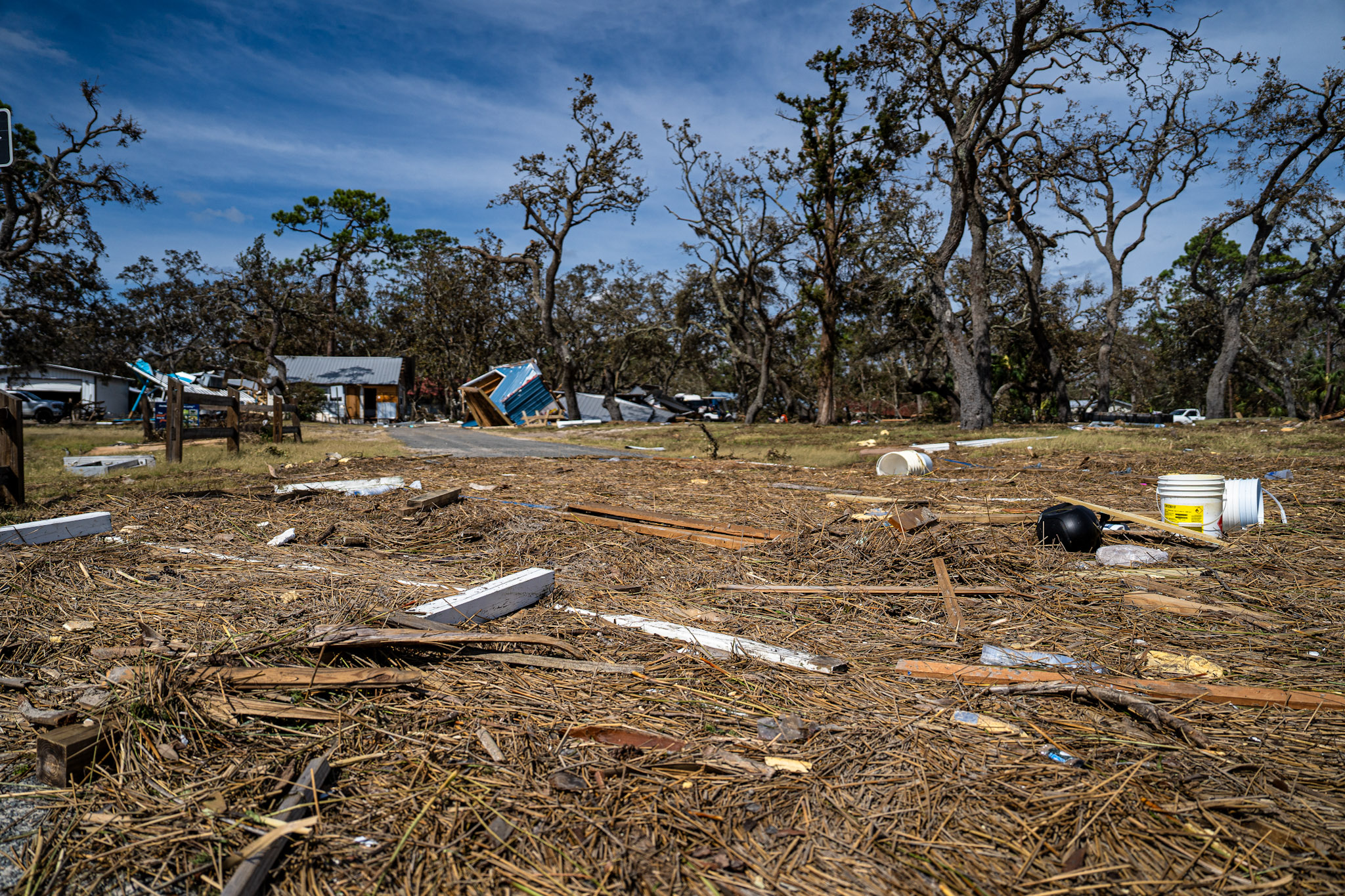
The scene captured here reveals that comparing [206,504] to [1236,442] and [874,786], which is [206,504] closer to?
[874,786]

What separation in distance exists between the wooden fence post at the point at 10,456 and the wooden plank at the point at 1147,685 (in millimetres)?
6698

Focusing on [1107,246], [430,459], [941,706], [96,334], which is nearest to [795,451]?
[430,459]

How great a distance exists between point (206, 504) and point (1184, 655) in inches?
258

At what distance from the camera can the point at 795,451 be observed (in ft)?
38.4

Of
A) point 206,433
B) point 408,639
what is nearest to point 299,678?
point 408,639

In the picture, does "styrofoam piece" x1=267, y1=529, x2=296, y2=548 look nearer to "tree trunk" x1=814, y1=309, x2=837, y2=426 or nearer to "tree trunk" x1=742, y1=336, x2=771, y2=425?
"tree trunk" x1=814, y1=309, x2=837, y2=426

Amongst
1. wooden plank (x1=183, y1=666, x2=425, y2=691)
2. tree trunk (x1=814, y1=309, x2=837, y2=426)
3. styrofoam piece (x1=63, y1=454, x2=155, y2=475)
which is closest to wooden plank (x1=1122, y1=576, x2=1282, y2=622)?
wooden plank (x1=183, y1=666, x2=425, y2=691)

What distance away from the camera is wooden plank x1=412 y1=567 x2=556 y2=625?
271 centimetres

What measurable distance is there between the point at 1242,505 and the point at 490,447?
13.2 meters

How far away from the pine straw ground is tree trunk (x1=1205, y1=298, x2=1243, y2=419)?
23522mm

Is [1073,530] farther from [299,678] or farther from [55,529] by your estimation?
[55,529]

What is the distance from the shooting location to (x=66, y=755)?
1676 millimetres

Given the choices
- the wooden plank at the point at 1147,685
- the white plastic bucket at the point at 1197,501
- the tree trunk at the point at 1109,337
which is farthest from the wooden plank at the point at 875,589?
the tree trunk at the point at 1109,337

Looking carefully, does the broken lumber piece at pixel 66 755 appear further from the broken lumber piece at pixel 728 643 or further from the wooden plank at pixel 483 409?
the wooden plank at pixel 483 409
